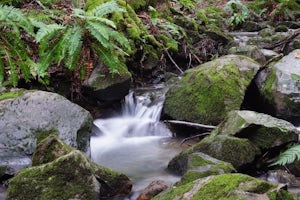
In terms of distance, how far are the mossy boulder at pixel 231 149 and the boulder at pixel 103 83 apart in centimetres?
233

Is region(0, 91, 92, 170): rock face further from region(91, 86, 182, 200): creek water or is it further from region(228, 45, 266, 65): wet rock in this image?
region(228, 45, 266, 65): wet rock

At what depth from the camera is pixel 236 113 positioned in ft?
16.4

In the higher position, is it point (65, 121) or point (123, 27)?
point (123, 27)

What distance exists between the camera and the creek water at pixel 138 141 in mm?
4980

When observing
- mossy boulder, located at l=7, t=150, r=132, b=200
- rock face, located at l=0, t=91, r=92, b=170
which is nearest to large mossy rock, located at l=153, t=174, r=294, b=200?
mossy boulder, located at l=7, t=150, r=132, b=200

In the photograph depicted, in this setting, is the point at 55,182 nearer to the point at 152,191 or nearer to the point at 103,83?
the point at 152,191

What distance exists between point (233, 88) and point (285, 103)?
2.80ft

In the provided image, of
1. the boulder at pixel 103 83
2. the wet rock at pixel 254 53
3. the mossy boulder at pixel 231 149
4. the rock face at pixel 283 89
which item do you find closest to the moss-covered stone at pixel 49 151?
the mossy boulder at pixel 231 149

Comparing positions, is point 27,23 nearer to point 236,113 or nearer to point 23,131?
point 23,131

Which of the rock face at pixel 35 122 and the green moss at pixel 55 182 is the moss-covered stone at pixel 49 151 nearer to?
the green moss at pixel 55 182

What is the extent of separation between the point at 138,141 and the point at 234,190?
11.9 ft

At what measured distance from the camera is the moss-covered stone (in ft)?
13.3

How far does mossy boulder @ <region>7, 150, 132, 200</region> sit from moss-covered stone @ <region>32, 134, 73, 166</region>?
0.30m

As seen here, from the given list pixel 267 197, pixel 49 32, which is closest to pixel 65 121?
pixel 49 32
